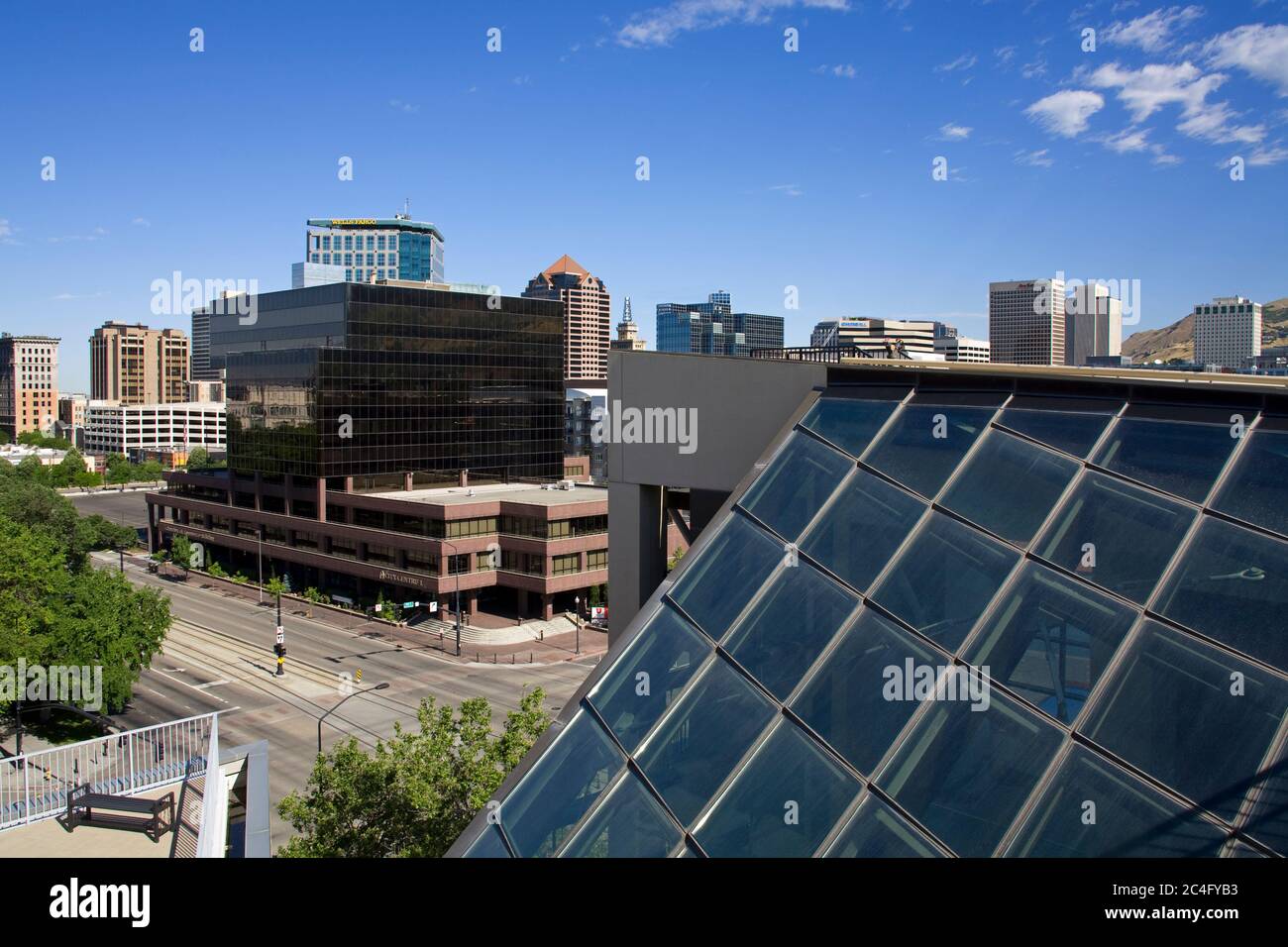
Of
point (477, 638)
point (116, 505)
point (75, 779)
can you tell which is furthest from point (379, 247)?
point (75, 779)

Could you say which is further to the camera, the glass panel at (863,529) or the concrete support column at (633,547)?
the concrete support column at (633,547)

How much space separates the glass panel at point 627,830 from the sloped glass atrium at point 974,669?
2cm

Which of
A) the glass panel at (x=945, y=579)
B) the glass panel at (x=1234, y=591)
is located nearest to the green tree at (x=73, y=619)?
the glass panel at (x=945, y=579)

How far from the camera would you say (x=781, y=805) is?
7.09m

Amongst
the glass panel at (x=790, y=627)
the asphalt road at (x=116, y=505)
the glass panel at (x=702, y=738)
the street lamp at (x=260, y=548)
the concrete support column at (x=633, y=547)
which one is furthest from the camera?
the asphalt road at (x=116, y=505)

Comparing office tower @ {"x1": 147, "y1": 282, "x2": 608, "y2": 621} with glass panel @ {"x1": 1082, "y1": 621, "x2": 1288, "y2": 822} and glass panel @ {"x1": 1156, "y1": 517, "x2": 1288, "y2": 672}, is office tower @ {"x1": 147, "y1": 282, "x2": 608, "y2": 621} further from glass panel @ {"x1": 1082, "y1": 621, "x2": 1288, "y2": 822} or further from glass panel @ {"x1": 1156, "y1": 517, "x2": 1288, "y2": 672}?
glass panel @ {"x1": 1082, "y1": 621, "x2": 1288, "y2": 822}

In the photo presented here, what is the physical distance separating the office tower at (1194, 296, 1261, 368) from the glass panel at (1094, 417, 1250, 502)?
447ft

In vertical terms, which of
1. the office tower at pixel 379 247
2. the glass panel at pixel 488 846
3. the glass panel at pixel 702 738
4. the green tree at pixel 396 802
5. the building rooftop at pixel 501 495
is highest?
the office tower at pixel 379 247

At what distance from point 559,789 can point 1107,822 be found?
4.32m

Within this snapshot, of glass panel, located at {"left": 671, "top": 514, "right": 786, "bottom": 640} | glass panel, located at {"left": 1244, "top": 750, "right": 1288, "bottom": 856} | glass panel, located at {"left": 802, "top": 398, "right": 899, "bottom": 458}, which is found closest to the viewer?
glass panel, located at {"left": 1244, "top": 750, "right": 1288, "bottom": 856}

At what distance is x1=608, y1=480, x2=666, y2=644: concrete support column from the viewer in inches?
580

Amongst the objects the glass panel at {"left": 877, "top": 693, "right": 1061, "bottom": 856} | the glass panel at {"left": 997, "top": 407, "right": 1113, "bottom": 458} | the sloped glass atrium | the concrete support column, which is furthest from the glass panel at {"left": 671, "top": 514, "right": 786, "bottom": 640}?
the concrete support column

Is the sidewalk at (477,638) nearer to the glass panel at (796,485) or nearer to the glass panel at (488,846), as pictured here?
the glass panel at (796,485)

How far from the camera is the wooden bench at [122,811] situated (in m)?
16.2
